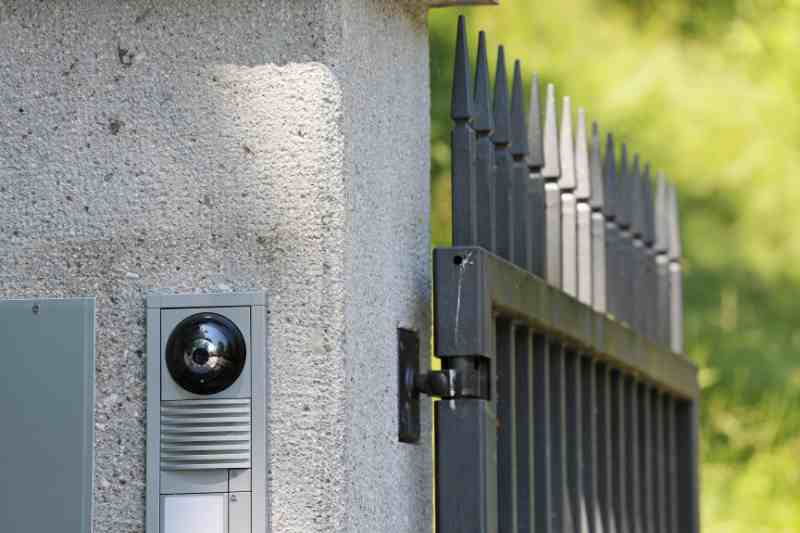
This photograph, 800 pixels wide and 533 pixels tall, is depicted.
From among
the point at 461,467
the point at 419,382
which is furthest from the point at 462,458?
the point at 419,382

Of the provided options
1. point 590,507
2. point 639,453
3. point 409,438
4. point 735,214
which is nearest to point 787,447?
point 735,214

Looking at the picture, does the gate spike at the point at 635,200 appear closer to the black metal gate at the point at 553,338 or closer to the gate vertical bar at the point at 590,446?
the black metal gate at the point at 553,338

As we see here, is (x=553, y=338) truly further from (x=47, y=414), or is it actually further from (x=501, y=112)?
(x=47, y=414)

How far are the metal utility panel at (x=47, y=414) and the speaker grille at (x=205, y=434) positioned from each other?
0.36 ft

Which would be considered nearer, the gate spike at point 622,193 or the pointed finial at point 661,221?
the gate spike at point 622,193

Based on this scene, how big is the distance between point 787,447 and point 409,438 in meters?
5.21

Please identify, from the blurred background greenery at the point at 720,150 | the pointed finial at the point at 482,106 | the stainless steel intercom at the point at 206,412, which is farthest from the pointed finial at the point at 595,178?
the blurred background greenery at the point at 720,150

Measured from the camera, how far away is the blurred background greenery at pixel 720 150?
7.07 m

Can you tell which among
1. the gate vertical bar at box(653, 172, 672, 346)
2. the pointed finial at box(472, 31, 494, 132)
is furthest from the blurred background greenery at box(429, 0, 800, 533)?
the pointed finial at box(472, 31, 494, 132)

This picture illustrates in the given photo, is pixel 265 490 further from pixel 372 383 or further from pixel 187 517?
pixel 372 383

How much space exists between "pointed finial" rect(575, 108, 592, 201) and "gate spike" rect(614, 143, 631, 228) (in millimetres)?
268

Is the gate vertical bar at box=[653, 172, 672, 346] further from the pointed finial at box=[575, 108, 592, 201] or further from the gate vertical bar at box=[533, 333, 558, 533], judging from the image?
the gate vertical bar at box=[533, 333, 558, 533]

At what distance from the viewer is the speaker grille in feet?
6.12

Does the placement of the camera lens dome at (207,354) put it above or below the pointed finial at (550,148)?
below
